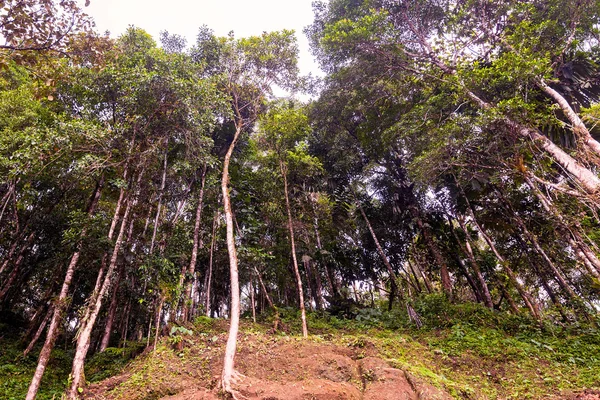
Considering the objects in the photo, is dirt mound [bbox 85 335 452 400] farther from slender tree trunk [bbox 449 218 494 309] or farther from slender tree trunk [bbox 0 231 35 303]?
slender tree trunk [bbox 0 231 35 303]

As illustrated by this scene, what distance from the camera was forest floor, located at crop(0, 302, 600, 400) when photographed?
235 inches

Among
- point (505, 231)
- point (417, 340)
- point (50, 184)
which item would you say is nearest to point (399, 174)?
point (505, 231)

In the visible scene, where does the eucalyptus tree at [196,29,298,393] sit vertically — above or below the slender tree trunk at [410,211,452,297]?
above

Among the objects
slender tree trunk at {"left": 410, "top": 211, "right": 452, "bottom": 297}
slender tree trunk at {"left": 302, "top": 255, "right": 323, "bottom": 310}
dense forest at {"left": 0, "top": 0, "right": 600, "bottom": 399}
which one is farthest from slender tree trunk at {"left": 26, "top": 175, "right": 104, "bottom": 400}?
slender tree trunk at {"left": 410, "top": 211, "right": 452, "bottom": 297}

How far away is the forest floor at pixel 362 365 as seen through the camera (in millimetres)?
5977

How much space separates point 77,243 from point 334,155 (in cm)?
1074

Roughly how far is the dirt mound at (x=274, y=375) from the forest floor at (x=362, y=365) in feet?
0.08

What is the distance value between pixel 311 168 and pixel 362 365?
25.8 ft

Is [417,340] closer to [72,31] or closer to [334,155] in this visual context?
[334,155]

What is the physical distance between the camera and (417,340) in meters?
10.5

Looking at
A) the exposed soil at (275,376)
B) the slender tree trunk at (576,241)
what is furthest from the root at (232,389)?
the slender tree trunk at (576,241)

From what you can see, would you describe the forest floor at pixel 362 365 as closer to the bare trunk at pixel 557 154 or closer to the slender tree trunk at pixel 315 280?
the slender tree trunk at pixel 315 280

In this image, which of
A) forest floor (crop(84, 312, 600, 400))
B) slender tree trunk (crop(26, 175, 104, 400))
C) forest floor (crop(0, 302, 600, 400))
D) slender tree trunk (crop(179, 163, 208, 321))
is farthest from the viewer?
slender tree trunk (crop(179, 163, 208, 321))

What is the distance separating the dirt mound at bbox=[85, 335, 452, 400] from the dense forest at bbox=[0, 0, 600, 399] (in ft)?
2.98
